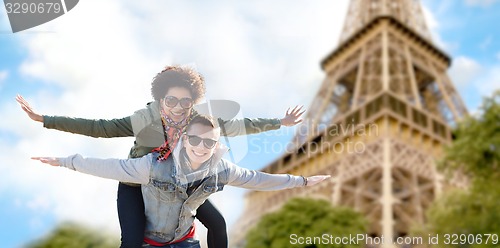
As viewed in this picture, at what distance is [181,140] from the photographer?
7.16 feet

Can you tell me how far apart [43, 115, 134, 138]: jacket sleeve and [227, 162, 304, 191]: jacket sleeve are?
0.46m

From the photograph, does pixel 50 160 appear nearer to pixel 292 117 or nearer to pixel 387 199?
pixel 292 117

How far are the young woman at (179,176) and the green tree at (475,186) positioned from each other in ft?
30.3

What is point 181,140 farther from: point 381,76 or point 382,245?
point 381,76

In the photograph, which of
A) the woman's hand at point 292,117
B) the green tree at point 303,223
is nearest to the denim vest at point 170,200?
the woman's hand at point 292,117

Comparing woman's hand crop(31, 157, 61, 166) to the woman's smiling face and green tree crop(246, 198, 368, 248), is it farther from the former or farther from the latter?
green tree crop(246, 198, 368, 248)

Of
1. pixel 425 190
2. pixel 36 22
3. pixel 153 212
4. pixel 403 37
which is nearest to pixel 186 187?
pixel 153 212

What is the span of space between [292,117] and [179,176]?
28.1 inches

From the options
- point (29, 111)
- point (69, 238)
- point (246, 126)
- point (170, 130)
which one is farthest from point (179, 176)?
Result: point (69, 238)

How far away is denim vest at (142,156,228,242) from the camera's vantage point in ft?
6.98

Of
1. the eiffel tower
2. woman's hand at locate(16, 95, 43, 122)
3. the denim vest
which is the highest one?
the eiffel tower

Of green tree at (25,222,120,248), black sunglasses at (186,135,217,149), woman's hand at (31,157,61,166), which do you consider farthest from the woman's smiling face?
green tree at (25,222,120,248)

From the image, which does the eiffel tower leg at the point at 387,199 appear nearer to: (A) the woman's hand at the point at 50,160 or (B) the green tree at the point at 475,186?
(B) the green tree at the point at 475,186

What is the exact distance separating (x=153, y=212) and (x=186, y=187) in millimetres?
179
